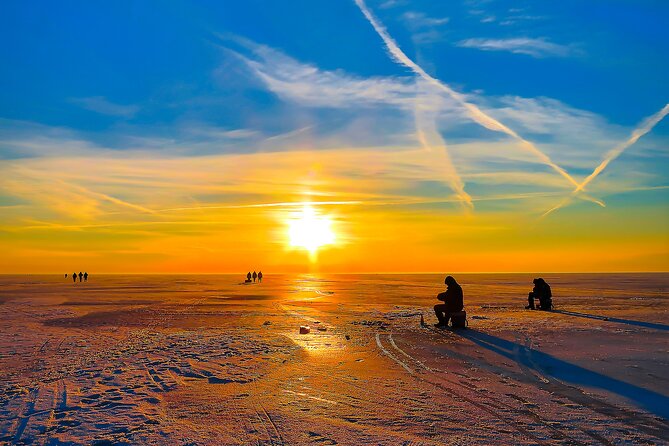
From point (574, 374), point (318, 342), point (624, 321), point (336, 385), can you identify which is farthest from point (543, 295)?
point (336, 385)

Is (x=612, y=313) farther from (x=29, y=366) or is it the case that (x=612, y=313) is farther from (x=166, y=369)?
(x=29, y=366)

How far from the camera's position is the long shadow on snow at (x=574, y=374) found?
860cm

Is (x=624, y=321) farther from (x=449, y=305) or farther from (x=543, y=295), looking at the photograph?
(x=449, y=305)

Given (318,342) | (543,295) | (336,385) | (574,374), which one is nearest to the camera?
(336,385)

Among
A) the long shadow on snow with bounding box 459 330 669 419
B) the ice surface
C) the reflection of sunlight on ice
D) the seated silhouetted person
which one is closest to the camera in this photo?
the ice surface

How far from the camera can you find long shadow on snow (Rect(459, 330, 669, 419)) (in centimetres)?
860

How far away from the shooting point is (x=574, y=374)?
10.9 meters

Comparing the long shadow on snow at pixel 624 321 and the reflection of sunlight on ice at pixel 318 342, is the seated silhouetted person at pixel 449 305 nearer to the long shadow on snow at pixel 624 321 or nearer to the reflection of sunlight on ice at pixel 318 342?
the reflection of sunlight on ice at pixel 318 342

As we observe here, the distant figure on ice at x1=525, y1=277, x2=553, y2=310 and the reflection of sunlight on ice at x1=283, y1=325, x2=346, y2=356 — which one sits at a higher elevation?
the distant figure on ice at x1=525, y1=277, x2=553, y2=310

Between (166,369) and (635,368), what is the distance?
11.0 meters

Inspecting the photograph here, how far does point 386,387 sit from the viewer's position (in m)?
9.79

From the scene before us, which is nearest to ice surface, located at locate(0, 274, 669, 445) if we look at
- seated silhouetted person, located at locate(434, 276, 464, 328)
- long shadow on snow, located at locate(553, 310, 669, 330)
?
long shadow on snow, located at locate(553, 310, 669, 330)

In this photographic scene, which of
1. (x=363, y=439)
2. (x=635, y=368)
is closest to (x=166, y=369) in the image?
(x=363, y=439)

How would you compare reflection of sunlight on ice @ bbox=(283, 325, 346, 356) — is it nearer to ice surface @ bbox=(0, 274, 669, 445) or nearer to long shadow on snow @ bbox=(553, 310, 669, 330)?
ice surface @ bbox=(0, 274, 669, 445)
